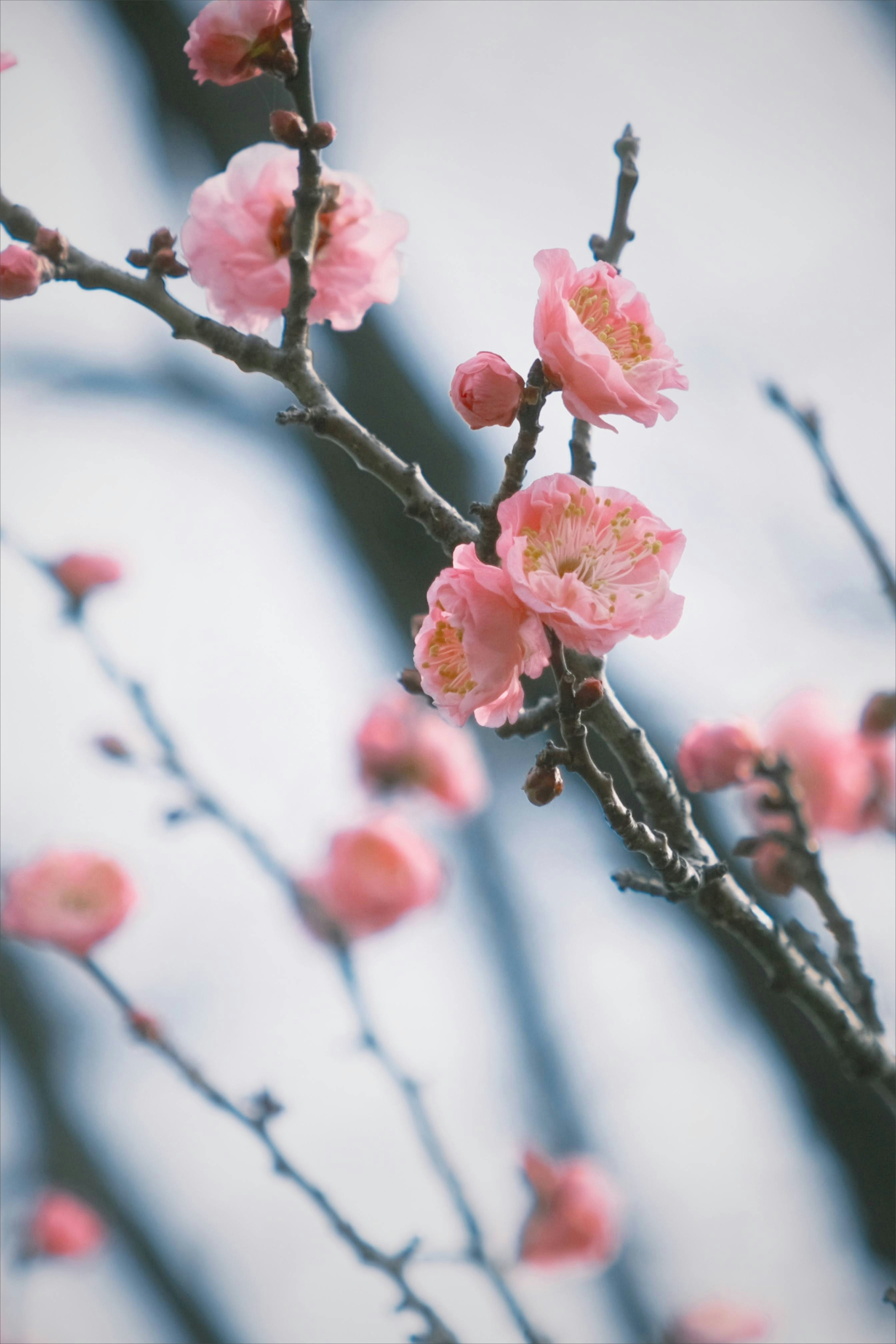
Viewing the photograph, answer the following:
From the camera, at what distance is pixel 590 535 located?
0.48 metres

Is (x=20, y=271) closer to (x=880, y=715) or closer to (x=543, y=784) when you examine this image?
(x=543, y=784)

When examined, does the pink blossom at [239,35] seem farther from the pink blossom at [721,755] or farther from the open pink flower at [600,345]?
the pink blossom at [721,755]

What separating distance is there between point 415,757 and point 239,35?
1.38m

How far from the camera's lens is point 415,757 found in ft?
5.97

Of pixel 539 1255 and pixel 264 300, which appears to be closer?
pixel 264 300

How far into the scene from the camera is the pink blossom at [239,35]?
0.56 metres

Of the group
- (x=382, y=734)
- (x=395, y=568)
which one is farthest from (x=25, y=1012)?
(x=395, y=568)

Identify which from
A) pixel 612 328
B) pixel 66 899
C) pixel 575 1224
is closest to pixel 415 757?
pixel 66 899

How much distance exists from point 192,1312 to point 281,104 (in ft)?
8.70

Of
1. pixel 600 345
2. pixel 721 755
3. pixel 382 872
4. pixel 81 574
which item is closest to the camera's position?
pixel 600 345

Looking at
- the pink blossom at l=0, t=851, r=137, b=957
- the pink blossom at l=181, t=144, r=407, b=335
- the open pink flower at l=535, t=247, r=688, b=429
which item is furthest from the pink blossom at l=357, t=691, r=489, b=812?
the open pink flower at l=535, t=247, r=688, b=429

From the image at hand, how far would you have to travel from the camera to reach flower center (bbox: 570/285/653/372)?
50cm

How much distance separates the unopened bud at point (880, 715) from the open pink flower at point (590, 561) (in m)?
0.47

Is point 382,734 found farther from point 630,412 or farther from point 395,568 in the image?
point 630,412
